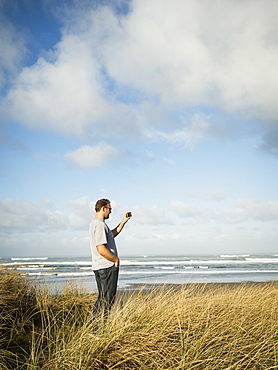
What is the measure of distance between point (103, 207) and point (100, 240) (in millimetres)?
562

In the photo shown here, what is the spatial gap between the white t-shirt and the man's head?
165mm

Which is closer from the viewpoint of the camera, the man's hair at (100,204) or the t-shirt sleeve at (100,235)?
the t-shirt sleeve at (100,235)

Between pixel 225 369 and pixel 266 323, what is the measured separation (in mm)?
1526

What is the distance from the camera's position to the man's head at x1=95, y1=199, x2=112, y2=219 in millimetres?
5152

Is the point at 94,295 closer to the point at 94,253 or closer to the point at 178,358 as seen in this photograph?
the point at 94,253

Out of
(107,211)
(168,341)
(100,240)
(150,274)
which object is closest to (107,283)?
(100,240)

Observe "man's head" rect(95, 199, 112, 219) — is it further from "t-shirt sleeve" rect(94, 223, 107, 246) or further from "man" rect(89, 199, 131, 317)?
"t-shirt sleeve" rect(94, 223, 107, 246)

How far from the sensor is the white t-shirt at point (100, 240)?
4871 millimetres

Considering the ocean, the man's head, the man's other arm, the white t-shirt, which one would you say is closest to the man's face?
the man's head

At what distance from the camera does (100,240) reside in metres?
4.86

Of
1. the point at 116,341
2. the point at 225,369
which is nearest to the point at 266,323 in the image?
the point at 225,369

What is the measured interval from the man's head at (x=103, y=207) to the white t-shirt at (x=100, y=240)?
165 mm

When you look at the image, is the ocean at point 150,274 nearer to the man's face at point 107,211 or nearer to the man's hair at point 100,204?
the man's face at point 107,211

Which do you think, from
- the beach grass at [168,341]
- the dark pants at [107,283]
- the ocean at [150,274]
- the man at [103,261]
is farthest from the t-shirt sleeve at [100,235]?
the ocean at [150,274]
